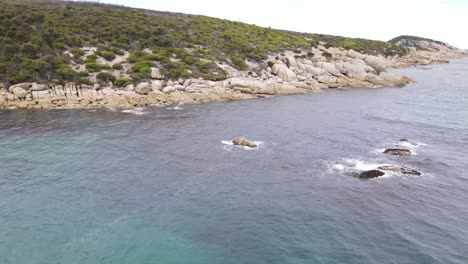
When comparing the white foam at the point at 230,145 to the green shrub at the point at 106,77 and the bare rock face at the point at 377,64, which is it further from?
the bare rock face at the point at 377,64

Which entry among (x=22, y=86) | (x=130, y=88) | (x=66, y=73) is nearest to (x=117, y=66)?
Answer: (x=130, y=88)

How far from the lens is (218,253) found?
856 inches

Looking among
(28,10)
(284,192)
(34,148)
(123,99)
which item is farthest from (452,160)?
(28,10)

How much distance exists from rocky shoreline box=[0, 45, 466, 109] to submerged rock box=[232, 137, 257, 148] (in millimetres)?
29218

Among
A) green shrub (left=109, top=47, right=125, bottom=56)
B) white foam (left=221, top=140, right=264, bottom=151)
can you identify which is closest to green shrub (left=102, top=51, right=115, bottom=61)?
green shrub (left=109, top=47, right=125, bottom=56)

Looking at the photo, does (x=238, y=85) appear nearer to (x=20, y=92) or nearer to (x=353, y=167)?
(x=20, y=92)

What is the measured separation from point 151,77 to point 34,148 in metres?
37.5

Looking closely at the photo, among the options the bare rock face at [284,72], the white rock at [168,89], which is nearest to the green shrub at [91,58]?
the white rock at [168,89]

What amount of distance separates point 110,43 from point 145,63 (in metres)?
14.8

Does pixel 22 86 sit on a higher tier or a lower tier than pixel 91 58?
lower

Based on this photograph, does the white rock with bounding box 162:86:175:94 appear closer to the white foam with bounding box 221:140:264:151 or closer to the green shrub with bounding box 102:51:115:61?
the green shrub with bounding box 102:51:115:61

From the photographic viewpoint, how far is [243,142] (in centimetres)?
4391

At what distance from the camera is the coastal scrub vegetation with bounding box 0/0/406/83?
7275 centimetres

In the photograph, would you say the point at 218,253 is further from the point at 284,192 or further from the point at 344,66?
the point at 344,66
